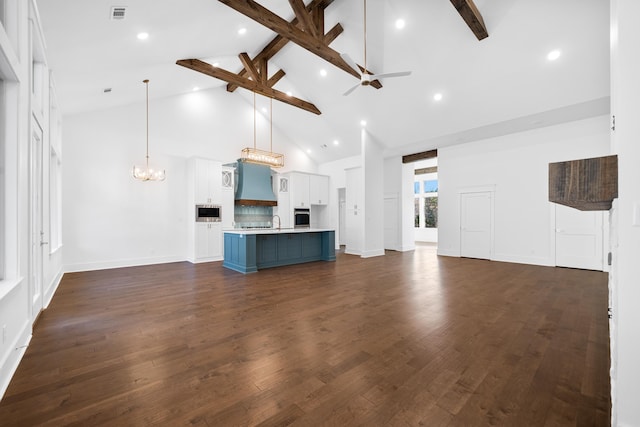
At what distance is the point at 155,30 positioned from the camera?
390cm

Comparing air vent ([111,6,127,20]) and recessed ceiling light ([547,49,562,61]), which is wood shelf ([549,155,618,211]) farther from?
recessed ceiling light ([547,49,562,61])

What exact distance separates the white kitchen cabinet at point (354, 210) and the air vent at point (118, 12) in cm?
623

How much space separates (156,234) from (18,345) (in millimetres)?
4983

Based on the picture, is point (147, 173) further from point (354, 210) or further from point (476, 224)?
point (476, 224)

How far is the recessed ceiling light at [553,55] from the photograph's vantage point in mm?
4596

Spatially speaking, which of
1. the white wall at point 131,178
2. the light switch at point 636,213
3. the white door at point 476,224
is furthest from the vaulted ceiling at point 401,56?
the light switch at point 636,213

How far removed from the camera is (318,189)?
10.1 meters

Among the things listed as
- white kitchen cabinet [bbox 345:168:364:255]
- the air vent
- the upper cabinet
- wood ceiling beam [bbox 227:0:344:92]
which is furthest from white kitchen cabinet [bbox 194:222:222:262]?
the air vent

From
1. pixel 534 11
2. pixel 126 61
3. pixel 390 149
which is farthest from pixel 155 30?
pixel 390 149

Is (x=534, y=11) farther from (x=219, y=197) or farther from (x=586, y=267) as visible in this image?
(x=219, y=197)

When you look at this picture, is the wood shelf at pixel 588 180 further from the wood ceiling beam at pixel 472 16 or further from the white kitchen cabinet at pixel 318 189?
the white kitchen cabinet at pixel 318 189

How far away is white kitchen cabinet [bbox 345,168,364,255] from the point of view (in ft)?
27.1

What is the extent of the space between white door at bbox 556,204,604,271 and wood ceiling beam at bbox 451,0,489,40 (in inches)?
166

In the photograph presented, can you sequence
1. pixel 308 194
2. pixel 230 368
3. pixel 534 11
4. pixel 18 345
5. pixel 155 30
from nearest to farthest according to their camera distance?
pixel 230 368 < pixel 18 345 < pixel 155 30 < pixel 534 11 < pixel 308 194
